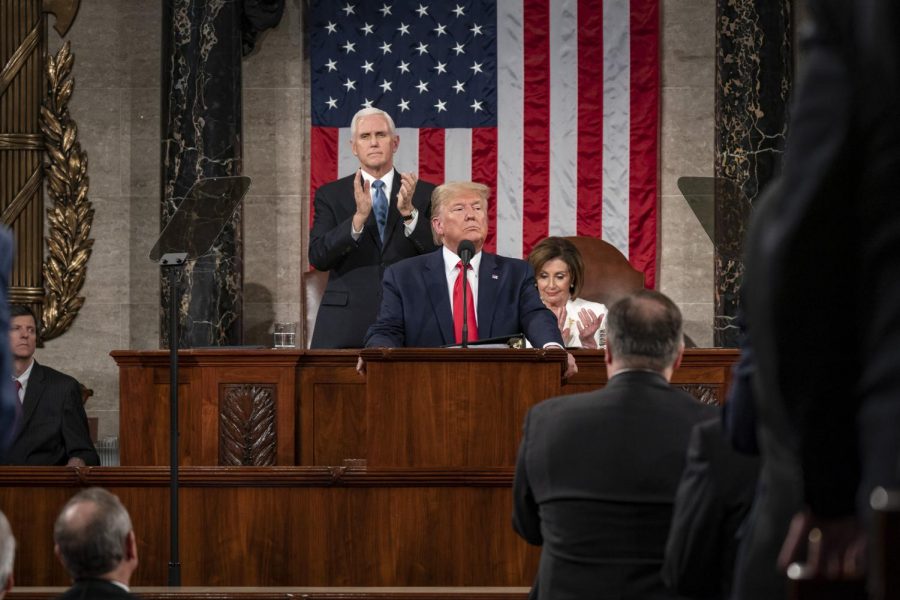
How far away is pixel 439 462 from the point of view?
568 cm

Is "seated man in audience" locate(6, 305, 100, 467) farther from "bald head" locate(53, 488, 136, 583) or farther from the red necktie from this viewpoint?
"bald head" locate(53, 488, 136, 583)

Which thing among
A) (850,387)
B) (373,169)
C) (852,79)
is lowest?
(850,387)

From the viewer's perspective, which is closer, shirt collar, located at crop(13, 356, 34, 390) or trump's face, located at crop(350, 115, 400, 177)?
shirt collar, located at crop(13, 356, 34, 390)

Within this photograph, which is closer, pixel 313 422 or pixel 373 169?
pixel 313 422

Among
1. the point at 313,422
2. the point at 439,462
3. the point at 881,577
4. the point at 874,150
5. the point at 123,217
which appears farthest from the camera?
the point at 123,217

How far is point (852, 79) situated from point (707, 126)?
9.95 metres

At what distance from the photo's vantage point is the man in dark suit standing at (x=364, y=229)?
25.6ft

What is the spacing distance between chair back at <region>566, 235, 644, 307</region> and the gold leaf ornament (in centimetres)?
386

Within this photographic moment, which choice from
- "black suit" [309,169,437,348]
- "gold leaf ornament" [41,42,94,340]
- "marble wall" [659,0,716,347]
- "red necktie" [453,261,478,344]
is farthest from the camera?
"marble wall" [659,0,716,347]

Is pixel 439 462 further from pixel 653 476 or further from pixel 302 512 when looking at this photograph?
pixel 653 476

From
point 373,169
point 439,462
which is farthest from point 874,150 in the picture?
point 373,169

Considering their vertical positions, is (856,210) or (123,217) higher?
(123,217)

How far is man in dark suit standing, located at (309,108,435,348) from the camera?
780cm

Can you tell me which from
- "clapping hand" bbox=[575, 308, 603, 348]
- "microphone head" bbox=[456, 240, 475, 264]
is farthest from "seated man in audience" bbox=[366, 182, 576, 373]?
"clapping hand" bbox=[575, 308, 603, 348]
